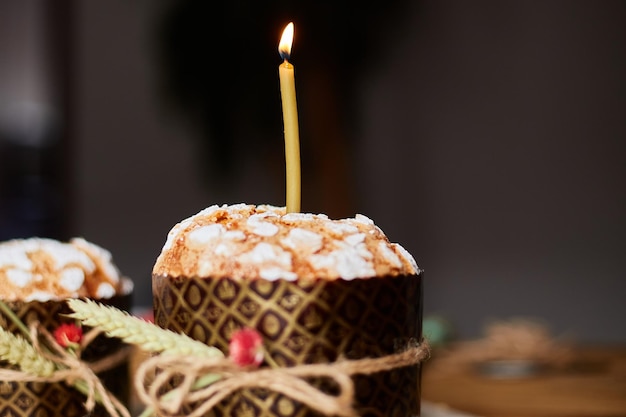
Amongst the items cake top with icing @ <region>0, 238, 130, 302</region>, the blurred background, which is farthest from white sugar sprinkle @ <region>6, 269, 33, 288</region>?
the blurred background

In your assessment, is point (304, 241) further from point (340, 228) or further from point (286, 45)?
point (286, 45)

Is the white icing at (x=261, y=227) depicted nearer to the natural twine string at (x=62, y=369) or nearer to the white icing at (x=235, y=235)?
the white icing at (x=235, y=235)

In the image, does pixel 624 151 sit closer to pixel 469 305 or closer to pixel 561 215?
pixel 561 215

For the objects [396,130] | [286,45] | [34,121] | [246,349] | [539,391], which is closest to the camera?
[246,349]

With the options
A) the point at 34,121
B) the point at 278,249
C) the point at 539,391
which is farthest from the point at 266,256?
the point at 34,121

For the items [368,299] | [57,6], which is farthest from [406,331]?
[57,6]

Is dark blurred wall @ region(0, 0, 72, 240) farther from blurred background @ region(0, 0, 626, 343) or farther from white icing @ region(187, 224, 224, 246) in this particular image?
white icing @ region(187, 224, 224, 246)
